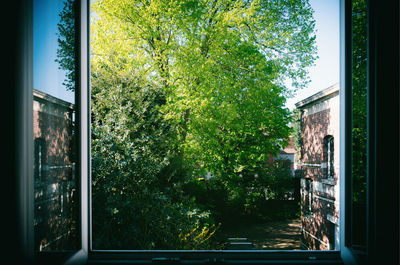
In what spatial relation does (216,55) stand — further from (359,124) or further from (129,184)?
(359,124)

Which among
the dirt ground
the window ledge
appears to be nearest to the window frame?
the window ledge

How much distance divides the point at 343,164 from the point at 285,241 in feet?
25.3

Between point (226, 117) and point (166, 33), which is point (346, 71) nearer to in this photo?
point (226, 117)

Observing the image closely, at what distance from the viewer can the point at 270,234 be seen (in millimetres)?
8141

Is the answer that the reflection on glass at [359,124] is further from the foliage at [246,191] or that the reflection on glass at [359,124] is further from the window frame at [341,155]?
the foliage at [246,191]

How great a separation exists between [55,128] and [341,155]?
52.6 inches

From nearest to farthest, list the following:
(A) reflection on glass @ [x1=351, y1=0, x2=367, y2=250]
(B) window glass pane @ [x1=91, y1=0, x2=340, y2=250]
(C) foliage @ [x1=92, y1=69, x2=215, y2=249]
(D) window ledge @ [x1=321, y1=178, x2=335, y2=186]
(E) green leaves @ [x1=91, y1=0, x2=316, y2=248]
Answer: (A) reflection on glass @ [x1=351, y1=0, x2=367, y2=250] → (C) foliage @ [x1=92, y1=69, x2=215, y2=249] → (D) window ledge @ [x1=321, y1=178, x2=335, y2=186] → (B) window glass pane @ [x1=91, y1=0, x2=340, y2=250] → (E) green leaves @ [x1=91, y1=0, x2=316, y2=248]

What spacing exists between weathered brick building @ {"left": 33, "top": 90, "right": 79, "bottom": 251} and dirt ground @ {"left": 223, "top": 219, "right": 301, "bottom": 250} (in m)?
6.70

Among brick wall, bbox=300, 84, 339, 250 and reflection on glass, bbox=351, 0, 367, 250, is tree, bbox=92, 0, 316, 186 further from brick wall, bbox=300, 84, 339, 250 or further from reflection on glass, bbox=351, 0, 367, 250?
reflection on glass, bbox=351, 0, 367, 250

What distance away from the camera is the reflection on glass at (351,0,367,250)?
1104 millimetres

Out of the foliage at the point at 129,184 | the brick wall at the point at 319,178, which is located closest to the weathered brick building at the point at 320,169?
the brick wall at the point at 319,178

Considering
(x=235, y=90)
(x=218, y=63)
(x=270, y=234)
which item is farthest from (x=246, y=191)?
(x=218, y=63)

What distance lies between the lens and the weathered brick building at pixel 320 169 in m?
5.89
